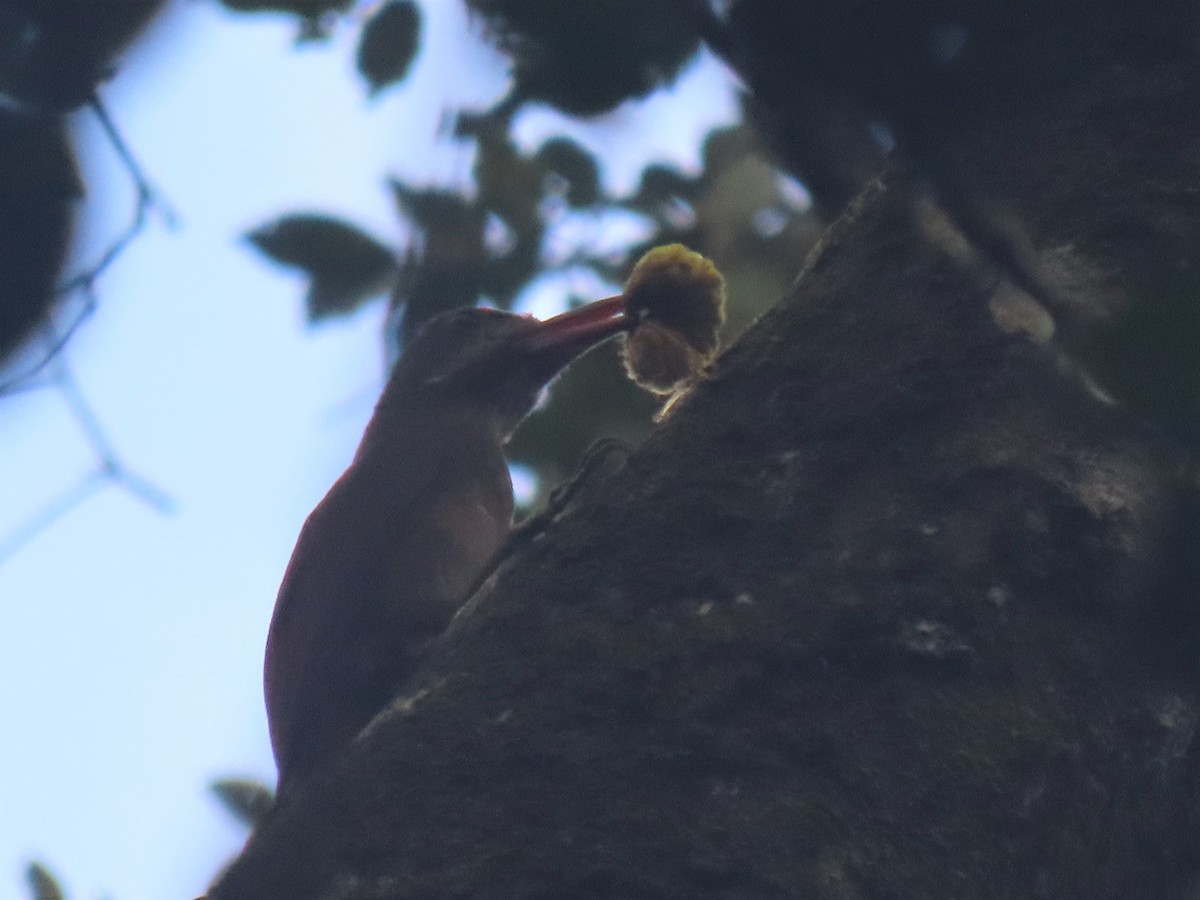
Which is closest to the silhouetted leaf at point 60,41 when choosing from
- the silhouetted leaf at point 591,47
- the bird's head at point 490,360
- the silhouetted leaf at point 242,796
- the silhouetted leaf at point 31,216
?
the silhouetted leaf at point 31,216

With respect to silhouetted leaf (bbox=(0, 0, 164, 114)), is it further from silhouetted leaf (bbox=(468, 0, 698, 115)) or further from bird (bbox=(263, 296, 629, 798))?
bird (bbox=(263, 296, 629, 798))

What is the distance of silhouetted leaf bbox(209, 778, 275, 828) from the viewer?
2.75m

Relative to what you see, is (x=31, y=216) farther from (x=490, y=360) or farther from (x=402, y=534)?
(x=490, y=360)

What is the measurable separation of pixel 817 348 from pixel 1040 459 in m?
0.38

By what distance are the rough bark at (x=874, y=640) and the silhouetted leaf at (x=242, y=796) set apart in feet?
3.42

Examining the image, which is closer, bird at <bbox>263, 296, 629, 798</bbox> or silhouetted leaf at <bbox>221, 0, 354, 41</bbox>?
silhouetted leaf at <bbox>221, 0, 354, 41</bbox>

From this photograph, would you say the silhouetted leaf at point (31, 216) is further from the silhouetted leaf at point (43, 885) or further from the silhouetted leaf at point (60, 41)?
the silhouetted leaf at point (43, 885)

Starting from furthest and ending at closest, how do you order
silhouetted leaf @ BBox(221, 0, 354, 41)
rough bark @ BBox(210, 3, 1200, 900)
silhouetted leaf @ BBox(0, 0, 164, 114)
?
silhouetted leaf @ BBox(221, 0, 354, 41)
silhouetted leaf @ BBox(0, 0, 164, 114)
rough bark @ BBox(210, 3, 1200, 900)

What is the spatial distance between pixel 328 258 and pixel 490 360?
1.53m

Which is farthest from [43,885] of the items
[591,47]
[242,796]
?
[591,47]

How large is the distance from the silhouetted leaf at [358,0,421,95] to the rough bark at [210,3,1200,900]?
84cm

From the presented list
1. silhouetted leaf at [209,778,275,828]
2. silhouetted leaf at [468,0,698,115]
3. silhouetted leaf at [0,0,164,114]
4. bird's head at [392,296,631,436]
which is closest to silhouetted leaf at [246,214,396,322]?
silhouetted leaf at [0,0,164,114]

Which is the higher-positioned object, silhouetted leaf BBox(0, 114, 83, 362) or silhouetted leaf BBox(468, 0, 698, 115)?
silhouetted leaf BBox(0, 114, 83, 362)

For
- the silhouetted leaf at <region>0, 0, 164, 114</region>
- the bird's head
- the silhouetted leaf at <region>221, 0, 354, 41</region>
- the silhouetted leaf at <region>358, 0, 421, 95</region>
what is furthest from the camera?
the bird's head
